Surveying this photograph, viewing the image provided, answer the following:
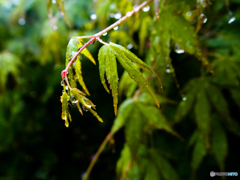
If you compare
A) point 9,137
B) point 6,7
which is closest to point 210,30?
point 6,7

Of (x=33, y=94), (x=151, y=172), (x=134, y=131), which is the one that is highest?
(x=33, y=94)

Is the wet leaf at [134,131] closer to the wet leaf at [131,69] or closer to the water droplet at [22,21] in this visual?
the wet leaf at [131,69]

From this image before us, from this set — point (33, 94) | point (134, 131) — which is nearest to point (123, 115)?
point (134, 131)

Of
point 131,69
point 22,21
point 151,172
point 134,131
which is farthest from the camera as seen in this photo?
point 22,21

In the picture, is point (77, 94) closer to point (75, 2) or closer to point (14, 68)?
point (14, 68)

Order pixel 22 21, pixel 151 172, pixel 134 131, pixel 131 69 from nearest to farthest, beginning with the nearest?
pixel 131 69 < pixel 134 131 < pixel 151 172 < pixel 22 21

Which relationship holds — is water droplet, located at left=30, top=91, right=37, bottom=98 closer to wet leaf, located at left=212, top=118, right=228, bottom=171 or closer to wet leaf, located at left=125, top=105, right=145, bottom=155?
wet leaf, located at left=125, top=105, right=145, bottom=155

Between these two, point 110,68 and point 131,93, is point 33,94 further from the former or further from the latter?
point 110,68

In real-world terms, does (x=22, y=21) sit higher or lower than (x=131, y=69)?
higher

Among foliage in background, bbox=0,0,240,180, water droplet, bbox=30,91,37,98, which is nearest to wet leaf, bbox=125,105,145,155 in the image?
foliage in background, bbox=0,0,240,180

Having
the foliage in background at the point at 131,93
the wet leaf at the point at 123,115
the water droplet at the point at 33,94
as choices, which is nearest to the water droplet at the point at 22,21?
the foliage in background at the point at 131,93
